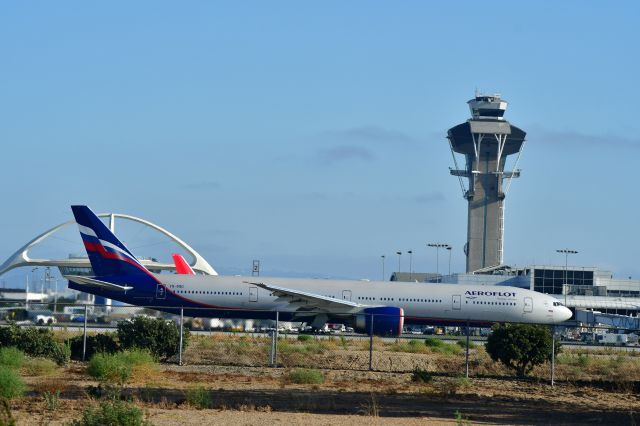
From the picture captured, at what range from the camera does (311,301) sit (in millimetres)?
45969

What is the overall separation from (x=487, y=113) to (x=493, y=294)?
86.7 metres

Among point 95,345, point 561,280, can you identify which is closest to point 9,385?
point 95,345

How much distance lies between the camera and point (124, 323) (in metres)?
29.8

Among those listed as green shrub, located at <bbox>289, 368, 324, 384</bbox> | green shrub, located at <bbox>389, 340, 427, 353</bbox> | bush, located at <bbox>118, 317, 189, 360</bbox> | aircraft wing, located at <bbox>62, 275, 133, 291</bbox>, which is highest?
aircraft wing, located at <bbox>62, 275, 133, 291</bbox>

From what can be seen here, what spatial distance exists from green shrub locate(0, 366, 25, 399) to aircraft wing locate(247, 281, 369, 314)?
26208 millimetres

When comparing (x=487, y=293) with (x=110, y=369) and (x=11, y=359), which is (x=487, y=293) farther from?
(x=11, y=359)

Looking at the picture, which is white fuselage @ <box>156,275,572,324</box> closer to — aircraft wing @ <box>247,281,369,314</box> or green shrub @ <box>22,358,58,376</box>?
aircraft wing @ <box>247,281,369,314</box>

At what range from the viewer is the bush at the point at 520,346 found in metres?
29.6

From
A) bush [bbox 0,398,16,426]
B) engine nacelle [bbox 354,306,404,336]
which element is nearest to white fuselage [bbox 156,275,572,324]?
engine nacelle [bbox 354,306,404,336]

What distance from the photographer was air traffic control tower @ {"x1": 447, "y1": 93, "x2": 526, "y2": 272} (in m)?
127

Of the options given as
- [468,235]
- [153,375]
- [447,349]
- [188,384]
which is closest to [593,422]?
[188,384]

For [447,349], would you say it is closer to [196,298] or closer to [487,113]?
[196,298]

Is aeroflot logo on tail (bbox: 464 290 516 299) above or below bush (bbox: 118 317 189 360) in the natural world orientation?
above

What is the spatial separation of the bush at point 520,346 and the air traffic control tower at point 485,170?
95038 mm
